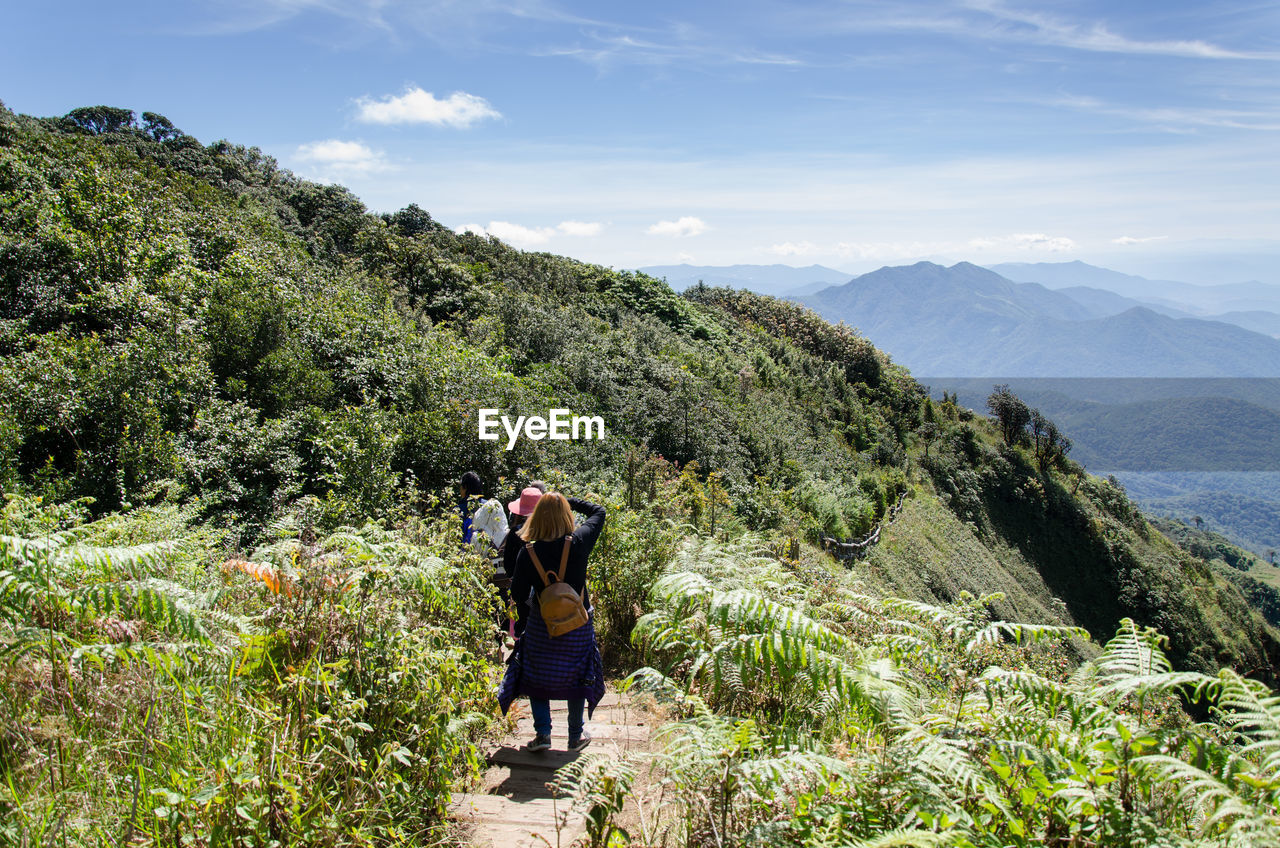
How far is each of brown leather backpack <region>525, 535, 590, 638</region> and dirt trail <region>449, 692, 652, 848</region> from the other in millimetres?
760

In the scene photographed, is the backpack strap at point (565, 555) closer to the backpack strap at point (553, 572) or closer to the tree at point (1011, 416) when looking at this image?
the backpack strap at point (553, 572)

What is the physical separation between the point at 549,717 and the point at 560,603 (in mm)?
745

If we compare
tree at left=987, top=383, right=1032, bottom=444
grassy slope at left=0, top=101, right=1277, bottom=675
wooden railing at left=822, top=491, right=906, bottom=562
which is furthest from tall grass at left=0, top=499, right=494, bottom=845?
tree at left=987, top=383, right=1032, bottom=444

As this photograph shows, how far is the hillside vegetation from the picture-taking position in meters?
2.46

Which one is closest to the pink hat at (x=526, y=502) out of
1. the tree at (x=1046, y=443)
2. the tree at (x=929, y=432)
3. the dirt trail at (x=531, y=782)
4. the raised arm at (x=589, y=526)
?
the raised arm at (x=589, y=526)

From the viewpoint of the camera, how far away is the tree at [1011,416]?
40.0 m

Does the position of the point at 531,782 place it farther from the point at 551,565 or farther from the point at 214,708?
the point at 214,708

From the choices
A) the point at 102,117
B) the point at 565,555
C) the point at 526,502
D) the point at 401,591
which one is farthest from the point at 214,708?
the point at 102,117

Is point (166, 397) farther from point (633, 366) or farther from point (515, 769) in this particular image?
point (633, 366)

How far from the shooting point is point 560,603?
409 cm

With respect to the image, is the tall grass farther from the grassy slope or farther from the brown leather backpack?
the grassy slope

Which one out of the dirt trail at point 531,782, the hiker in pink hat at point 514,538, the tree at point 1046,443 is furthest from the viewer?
the tree at point 1046,443

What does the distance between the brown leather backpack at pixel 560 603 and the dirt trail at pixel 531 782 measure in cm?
76

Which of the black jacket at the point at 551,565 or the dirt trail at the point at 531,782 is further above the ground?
the black jacket at the point at 551,565
